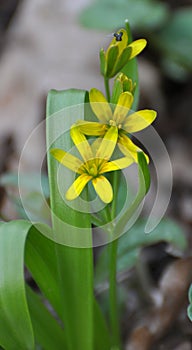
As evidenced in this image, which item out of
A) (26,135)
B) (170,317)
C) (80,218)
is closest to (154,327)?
(170,317)

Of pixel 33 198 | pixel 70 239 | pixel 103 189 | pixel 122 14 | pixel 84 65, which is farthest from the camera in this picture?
pixel 84 65

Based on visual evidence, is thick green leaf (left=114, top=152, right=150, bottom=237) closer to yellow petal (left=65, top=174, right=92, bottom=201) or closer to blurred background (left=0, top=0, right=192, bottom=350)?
yellow petal (left=65, top=174, right=92, bottom=201)

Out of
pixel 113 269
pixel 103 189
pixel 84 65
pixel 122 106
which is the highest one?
pixel 122 106

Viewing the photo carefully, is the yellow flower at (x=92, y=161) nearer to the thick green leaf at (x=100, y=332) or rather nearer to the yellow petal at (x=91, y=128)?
the yellow petal at (x=91, y=128)

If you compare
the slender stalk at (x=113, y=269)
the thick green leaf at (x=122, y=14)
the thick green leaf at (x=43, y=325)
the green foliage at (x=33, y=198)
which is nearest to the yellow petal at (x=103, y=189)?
the slender stalk at (x=113, y=269)

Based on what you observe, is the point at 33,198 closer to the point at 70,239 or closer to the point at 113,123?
the point at 70,239

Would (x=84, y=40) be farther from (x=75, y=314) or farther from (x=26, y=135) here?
(x=75, y=314)

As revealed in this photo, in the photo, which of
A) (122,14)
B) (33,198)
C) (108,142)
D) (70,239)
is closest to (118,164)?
(108,142)
